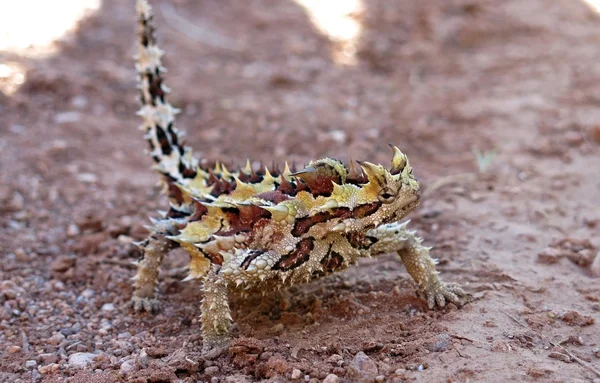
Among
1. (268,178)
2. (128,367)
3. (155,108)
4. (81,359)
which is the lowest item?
(128,367)

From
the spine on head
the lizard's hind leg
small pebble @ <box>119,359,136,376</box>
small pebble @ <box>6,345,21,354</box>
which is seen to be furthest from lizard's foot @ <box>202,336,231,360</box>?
the spine on head

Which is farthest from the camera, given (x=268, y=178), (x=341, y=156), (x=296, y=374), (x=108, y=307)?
(x=341, y=156)

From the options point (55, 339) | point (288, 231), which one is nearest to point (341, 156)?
point (288, 231)

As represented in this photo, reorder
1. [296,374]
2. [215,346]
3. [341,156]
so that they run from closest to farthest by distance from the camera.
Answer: [296,374], [215,346], [341,156]

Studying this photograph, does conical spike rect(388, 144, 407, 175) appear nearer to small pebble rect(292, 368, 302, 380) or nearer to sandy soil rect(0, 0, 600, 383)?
sandy soil rect(0, 0, 600, 383)

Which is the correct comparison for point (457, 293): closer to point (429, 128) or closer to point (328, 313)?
Result: point (328, 313)

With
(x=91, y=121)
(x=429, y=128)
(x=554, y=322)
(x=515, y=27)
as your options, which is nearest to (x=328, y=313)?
(x=554, y=322)

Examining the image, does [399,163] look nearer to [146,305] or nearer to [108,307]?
[146,305]

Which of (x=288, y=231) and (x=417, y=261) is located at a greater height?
(x=288, y=231)

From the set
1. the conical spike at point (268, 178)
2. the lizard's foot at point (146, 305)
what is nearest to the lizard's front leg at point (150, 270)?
the lizard's foot at point (146, 305)
